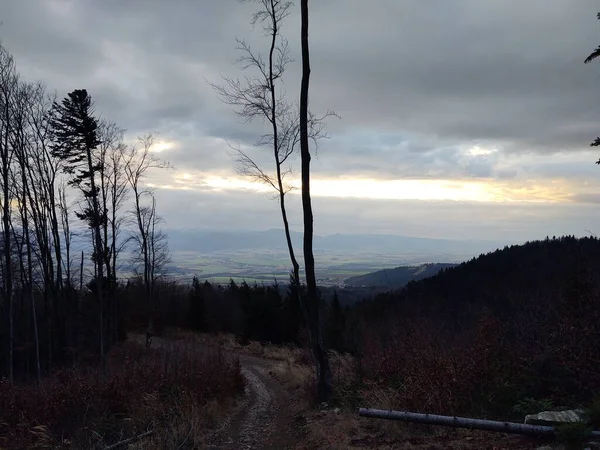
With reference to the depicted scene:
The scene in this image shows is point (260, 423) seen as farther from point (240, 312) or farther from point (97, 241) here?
point (240, 312)

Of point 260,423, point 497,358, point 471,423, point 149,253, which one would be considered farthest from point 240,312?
point 471,423

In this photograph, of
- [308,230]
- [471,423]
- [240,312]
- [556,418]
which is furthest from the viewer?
[240,312]

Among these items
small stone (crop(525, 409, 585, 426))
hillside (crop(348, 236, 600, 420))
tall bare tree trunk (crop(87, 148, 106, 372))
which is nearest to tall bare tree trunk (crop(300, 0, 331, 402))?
hillside (crop(348, 236, 600, 420))

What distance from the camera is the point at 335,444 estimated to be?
7176 millimetres

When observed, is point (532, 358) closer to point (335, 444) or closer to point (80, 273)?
point (335, 444)

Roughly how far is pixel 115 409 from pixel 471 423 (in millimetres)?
6897

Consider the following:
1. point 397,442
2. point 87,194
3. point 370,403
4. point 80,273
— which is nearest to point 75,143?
point 87,194

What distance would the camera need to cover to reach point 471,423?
623 cm

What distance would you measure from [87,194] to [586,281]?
20.7 meters

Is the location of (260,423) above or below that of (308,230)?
below

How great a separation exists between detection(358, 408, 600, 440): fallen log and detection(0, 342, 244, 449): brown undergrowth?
3.39m

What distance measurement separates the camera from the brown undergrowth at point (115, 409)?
25.3 feet

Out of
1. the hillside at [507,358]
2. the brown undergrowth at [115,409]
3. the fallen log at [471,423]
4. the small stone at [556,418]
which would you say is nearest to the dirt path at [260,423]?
the brown undergrowth at [115,409]

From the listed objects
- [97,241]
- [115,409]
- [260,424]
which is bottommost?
[260,424]
